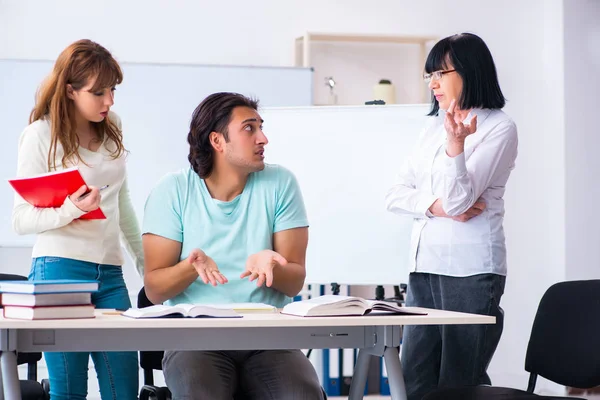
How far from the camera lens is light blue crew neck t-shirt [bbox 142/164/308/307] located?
212 cm

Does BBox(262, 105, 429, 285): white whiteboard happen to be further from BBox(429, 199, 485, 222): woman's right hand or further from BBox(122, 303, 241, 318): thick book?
BBox(122, 303, 241, 318): thick book

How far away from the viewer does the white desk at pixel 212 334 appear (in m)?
1.56

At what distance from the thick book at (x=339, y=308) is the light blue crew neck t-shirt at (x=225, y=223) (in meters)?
0.38

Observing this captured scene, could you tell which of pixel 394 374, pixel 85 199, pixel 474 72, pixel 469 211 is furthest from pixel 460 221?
pixel 85 199

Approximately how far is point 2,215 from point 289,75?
5.91 feet

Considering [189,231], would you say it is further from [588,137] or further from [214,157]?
[588,137]

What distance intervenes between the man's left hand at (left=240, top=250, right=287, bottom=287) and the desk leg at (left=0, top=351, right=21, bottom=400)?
22.9 inches

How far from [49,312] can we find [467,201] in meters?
1.13

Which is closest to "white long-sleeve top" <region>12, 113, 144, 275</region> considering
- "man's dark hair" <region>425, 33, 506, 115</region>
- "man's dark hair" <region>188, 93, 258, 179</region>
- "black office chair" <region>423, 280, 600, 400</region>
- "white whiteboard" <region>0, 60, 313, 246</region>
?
"man's dark hair" <region>188, 93, 258, 179</region>

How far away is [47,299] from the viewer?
159 cm

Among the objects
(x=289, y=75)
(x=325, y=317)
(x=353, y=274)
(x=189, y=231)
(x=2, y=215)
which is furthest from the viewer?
(x=289, y=75)

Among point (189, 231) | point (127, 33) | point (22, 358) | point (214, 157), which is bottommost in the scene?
point (22, 358)

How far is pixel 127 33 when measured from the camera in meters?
4.57

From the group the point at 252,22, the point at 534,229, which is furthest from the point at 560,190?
the point at 252,22
